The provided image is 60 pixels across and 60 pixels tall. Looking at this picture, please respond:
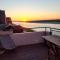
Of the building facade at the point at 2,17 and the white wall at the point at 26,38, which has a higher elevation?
the building facade at the point at 2,17

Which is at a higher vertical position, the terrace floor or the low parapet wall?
the low parapet wall

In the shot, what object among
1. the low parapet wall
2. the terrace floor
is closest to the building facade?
the low parapet wall

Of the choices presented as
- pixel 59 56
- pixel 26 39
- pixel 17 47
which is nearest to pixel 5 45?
pixel 17 47

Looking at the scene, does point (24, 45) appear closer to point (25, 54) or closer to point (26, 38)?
point (26, 38)

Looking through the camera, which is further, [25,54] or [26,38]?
[26,38]

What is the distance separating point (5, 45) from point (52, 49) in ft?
11.3

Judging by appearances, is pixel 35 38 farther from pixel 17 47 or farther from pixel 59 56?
pixel 59 56

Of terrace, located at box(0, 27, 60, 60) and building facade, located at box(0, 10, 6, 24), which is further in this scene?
building facade, located at box(0, 10, 6, 24)

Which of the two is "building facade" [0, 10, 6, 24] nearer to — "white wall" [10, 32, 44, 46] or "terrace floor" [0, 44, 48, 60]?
"white wall" [10, 32, 44, 46]

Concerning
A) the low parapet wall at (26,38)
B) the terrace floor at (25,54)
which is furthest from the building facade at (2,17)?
the terrace floor at (25,54)

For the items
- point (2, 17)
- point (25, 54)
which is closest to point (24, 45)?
point (25, 54)

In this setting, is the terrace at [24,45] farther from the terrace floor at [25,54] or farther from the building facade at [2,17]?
the building facade at [2,17]

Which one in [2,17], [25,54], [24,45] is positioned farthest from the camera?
[2,17]

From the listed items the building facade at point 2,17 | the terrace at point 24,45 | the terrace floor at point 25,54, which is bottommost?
the terrace floor at point 25,54
